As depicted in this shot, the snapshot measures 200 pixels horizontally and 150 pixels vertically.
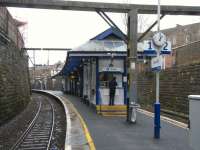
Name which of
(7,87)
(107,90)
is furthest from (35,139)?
(7,87)

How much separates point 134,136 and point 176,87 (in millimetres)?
13228

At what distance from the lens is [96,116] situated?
68.5 feet

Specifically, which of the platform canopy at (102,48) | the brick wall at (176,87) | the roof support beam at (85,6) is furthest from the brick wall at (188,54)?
the roof support beam at (85,6)

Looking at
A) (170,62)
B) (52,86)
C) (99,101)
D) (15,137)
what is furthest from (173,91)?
(52,86)

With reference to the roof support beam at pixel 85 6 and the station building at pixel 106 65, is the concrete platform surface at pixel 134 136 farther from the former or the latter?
the roof support beam at pixel 85 6

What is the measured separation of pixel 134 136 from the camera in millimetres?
13898

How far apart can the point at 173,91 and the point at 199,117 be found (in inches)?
821

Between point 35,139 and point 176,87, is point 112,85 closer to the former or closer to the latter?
point 35,139

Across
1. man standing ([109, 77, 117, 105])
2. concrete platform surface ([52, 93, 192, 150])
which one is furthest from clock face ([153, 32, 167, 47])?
man standing ([109, 77, 117, 105])

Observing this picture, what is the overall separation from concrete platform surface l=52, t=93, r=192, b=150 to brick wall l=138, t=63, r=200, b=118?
5506mm

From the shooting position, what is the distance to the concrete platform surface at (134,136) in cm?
1193

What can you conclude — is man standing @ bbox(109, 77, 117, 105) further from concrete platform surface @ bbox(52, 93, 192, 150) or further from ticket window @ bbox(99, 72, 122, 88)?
concrete platform surface @ bbox(52, 93, 192, 150)

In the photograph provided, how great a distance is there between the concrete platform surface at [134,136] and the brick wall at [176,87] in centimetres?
551

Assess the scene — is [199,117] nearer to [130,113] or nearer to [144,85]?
[130,113]
